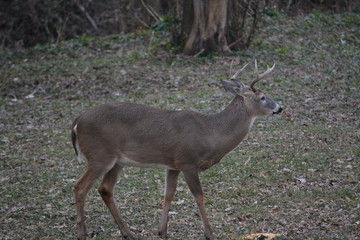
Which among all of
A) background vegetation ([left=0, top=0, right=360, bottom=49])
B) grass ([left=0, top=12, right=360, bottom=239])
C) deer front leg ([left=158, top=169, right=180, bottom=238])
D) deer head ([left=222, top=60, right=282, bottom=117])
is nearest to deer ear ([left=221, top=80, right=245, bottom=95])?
deer head ([left=222, top=60, right=282, bottom=117])

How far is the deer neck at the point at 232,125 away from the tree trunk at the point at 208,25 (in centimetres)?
761

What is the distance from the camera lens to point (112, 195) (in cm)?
618

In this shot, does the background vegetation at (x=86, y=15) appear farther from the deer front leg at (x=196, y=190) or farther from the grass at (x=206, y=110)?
the deer front leg at (x=196, y=190)

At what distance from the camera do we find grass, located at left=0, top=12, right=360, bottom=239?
640 centimetres

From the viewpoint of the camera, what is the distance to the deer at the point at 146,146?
5934 millimetres

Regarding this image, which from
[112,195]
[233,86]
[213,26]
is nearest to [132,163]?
[112,195]

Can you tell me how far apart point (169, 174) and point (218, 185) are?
142 cm

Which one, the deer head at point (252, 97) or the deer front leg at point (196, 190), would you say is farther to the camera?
the deer head at point (252, 97)

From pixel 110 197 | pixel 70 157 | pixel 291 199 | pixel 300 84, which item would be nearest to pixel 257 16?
pixel 300 84

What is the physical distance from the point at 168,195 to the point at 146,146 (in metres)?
0.58

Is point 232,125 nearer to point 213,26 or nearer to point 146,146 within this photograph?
point 146,146

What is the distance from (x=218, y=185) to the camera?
7.50 meters

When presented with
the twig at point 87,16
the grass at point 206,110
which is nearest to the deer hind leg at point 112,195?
the grass at point 206,110

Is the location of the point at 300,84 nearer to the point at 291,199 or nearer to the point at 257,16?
the point at 257,16
